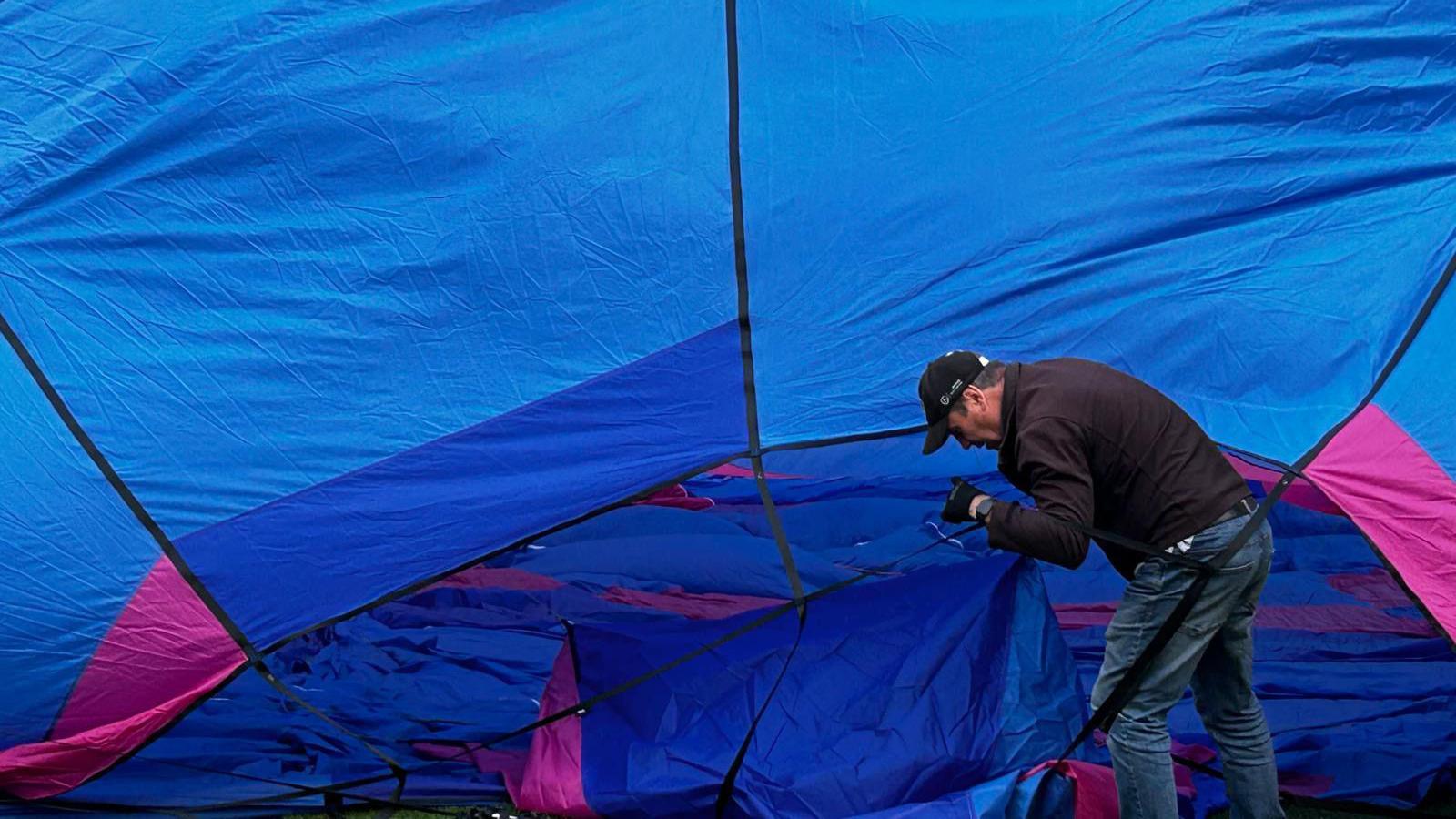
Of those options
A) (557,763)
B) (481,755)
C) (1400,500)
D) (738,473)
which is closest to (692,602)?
(738,473)

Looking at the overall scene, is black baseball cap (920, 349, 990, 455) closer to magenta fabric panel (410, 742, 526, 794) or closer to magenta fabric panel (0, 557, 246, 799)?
magenta fabric panel (410, 742, 526, 794)

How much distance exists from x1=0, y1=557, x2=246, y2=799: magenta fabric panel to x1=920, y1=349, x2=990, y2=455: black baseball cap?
1.82 metres

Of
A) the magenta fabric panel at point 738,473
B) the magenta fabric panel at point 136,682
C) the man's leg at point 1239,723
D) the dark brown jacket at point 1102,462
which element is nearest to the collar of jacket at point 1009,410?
the dark brown jacket at point 1102,462

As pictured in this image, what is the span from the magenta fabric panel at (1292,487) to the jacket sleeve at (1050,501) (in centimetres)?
87

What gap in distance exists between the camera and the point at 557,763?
437 cm

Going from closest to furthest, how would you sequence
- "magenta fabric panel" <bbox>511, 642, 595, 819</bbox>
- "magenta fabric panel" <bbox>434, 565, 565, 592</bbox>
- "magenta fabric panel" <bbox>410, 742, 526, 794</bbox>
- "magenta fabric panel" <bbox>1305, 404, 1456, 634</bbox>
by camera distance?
"magenta fabric panel" <bbox>1305, 404, 1456, 634</bbox> < "magenta fabric panel" <bbox>511, 642, 595, 819</bbox> < "magenta fabric panel" <bbox>410, 742, 526, 794</bbox> < "magenta fabric panel" <bbox>434, 565, 565, 592</bbox>

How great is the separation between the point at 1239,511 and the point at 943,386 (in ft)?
2.22

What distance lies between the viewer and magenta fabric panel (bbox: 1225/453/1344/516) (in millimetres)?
4080

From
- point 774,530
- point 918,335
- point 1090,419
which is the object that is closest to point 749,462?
point 774,530

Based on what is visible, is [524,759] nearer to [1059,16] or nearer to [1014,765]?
[1014,765]

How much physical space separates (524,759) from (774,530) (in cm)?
99

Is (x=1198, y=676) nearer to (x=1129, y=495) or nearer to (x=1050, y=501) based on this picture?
(x=1129, y=495)

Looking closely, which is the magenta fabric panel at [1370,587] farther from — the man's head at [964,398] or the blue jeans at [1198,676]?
the man's head at [964,398]

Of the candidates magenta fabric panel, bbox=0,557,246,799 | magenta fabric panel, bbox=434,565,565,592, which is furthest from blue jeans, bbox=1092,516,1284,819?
magenta fabric panel, bbox=0,557,246,799
